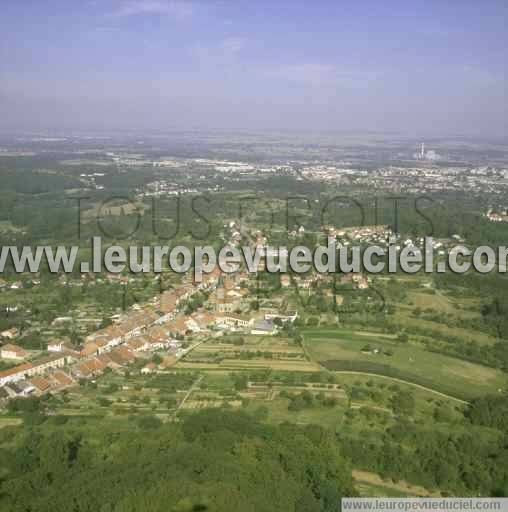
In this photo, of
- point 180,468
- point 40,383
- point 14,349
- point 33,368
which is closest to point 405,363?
point 180,468

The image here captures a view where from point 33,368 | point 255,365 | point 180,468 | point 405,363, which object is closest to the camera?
point 180,468

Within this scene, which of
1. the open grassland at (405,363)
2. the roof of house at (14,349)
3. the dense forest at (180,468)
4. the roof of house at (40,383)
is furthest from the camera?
the roof of house at (14,349)

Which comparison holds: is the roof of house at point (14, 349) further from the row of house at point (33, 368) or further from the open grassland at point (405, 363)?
the open grassland at point (405, 363)

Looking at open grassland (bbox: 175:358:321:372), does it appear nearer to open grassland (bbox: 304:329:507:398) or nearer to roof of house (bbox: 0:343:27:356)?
open grassland (bbox: 304:329:507:398)

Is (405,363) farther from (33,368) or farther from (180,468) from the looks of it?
(33,368)

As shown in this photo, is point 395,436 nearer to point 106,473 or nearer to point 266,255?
point 106,473

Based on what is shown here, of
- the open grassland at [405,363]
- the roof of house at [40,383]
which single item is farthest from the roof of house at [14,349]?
the open grassland at [405,363]

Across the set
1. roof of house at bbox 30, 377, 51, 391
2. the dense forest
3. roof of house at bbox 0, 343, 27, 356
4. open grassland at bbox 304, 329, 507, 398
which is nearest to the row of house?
roof of house at bbox 30, 377, 51, 391

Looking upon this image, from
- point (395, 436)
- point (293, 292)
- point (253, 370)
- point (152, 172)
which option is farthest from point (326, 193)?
point (395, 436)
